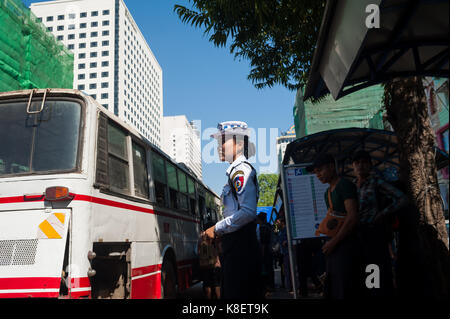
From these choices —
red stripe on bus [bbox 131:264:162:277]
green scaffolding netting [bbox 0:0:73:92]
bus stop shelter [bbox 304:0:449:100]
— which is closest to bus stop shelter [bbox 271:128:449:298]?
red stripe on bus [bbox 131:264:162:277]

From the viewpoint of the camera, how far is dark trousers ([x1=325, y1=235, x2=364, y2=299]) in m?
3.10

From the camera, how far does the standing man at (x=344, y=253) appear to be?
3.11 metres

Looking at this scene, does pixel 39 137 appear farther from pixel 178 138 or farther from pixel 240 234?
Result: pixel 178 138

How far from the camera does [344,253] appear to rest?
10.5 ft

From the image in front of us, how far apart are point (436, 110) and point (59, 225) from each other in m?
22.4

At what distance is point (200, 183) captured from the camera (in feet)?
37.0

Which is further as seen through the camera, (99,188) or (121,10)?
(121,10)

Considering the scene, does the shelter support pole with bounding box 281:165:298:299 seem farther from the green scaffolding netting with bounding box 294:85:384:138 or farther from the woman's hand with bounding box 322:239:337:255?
the green scaffolding netting with bounding box 294:85:384:138

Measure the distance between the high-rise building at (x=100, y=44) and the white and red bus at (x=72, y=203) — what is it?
9722 centimetres

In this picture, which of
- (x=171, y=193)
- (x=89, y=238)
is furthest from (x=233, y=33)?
(x=89, y=238)

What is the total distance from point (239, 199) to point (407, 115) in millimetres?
3706

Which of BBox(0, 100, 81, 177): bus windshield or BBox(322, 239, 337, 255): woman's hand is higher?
BBox(0, 100, 81, 177): bus windshield

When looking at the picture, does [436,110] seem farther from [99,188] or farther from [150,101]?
[150,101]

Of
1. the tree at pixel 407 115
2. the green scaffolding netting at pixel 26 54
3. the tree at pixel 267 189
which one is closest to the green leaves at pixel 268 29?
the tree at pixel 407 115
